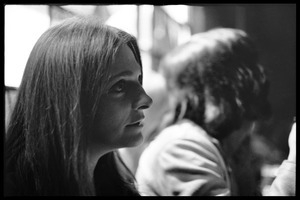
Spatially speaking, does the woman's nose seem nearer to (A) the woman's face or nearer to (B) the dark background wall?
(A) the woman's face

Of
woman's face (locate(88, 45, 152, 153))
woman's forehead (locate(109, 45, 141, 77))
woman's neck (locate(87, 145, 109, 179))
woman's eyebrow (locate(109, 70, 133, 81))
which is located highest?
woman's forehead (locate(109, 45, 141, 77))

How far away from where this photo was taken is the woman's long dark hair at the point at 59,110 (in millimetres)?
2252

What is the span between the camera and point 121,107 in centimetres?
233

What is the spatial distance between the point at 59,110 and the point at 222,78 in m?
0.88

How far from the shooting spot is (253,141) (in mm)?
2408

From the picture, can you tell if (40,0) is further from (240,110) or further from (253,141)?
→ (253,141)

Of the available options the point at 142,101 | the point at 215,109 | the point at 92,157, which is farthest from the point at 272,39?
the point at 92,157

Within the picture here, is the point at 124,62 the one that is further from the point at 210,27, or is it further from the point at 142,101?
the point at 210,27

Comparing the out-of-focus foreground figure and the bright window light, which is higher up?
the bright window light

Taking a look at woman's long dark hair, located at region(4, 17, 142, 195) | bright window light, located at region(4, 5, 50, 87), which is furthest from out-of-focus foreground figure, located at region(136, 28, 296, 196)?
bright window light, located at region(4, 5, 50, 87)

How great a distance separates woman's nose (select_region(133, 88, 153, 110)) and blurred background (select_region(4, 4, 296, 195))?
0.34 feet

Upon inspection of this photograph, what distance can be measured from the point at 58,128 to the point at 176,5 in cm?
93

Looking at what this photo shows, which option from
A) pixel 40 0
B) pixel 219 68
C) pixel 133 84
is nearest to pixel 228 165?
pixel 219 68

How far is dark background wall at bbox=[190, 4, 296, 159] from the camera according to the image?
2418 millimetres
